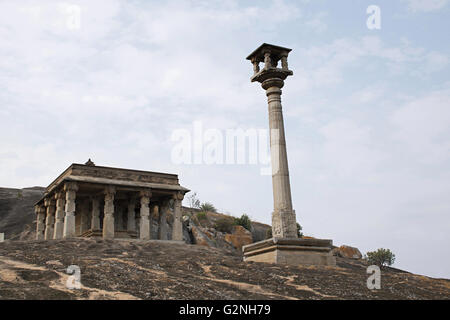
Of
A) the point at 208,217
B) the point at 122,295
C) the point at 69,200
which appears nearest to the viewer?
the point at 122,295

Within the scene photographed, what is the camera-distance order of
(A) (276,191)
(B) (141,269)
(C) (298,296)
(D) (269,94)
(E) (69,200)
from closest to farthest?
1. (C) (298,296)
2. (B) (141,269)
3. (A) (276,191)
4. (D) (269,94)
5. (E) (69,200)

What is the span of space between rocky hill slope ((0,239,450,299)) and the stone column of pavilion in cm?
261

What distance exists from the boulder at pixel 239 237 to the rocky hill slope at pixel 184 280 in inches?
1031

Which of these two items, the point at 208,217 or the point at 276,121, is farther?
the point at 208,217

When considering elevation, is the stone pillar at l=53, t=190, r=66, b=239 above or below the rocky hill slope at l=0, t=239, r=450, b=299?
above

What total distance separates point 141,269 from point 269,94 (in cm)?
912

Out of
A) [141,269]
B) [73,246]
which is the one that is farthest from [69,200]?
[141,269]

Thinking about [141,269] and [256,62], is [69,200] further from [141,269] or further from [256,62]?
[141,269]

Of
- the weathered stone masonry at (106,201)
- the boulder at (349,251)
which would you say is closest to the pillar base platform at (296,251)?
the weathered stone masonry at (106,201)

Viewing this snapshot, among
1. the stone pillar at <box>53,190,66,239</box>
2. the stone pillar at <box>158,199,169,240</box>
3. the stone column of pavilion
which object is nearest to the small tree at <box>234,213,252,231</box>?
the stone pillar at <box>158,199,169,240</box>

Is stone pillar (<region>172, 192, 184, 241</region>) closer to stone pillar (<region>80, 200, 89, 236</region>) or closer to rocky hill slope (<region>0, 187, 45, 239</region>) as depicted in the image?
stone pillar (<region>80, 200, 89, 236</region>)

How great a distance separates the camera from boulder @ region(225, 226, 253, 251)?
4044 centimetres

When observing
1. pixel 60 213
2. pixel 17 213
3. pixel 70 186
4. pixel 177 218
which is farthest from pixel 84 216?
pixel 17 213
